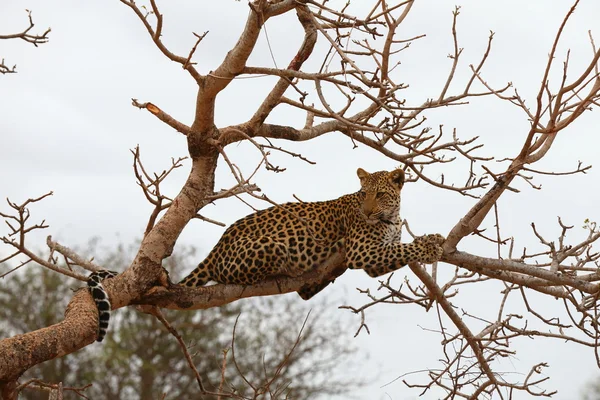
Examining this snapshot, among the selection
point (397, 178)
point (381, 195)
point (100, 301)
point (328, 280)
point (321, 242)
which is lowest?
point (100, 301)

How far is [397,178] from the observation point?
8.26m

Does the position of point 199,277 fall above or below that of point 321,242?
above

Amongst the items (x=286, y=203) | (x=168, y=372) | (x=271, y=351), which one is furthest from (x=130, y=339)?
(x=286, y=203)

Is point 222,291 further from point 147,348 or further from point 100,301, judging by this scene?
point 147,348

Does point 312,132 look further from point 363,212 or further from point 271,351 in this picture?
point 271,351

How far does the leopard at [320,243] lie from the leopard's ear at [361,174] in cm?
6

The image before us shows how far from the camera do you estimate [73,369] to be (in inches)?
888

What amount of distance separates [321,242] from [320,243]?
0.45 m

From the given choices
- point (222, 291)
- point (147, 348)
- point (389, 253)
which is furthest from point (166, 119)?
point (147, 348)

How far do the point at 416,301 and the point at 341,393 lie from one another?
612 inches

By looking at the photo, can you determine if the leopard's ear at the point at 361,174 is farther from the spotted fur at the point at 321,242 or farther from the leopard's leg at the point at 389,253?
the leopard's leg at the point at 389,253

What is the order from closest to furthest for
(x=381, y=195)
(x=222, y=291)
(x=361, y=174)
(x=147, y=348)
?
(x=222, y=291) < (x=381, y=195) < (x=361, y=174) < (x=147, y=348)

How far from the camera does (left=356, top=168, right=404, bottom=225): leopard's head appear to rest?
793cm

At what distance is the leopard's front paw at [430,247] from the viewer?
7.14 meters
